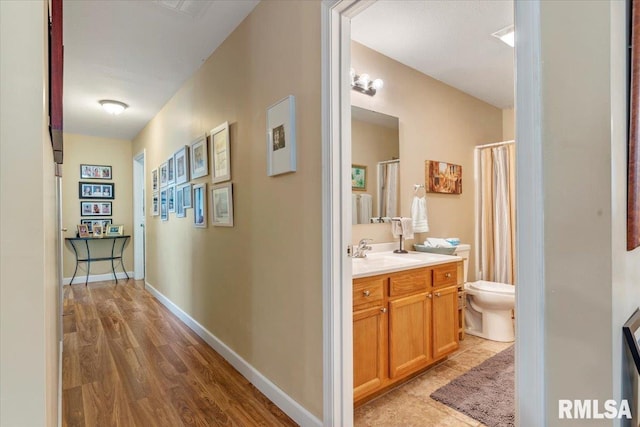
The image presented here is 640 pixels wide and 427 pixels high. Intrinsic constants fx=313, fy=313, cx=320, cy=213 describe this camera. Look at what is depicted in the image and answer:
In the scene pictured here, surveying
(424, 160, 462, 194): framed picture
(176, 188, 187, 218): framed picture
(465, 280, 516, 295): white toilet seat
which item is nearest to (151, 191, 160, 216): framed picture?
(176, 188, 187, 218): framed picture

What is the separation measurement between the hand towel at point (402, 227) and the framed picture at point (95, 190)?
535 centimetres

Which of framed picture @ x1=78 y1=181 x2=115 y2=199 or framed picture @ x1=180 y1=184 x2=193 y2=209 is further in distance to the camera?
framed picture @ x1=78 y1=181 x2=115 y2=199

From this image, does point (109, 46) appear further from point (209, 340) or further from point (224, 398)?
point (224, 398)

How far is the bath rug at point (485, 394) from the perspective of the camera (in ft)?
5.81

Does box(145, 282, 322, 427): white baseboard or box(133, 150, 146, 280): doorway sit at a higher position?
box(133, 150, 146, 280): doorway

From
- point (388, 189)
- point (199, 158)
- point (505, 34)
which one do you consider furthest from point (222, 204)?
point (505, 34)

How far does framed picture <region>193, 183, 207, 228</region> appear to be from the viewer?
2.90 metres

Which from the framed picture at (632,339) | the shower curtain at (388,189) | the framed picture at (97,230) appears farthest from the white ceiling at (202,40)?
the framed picture at (97,230)

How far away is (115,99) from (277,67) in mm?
2927

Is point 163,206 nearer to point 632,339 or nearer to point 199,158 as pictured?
point 199,158

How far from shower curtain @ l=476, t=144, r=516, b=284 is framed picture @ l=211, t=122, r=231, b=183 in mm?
2916

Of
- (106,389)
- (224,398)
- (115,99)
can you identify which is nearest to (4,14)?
(224,398)
